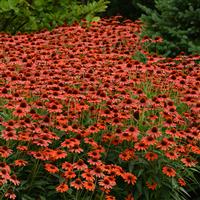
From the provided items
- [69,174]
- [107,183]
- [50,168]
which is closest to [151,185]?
[107,183]

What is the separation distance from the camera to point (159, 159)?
3965 millimetres

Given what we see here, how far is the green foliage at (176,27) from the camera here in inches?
267

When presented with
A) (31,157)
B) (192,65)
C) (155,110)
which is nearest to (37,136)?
(31,157)

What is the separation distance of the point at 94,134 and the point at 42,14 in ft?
14.8

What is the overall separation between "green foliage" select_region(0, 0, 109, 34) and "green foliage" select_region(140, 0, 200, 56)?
4.28 feet

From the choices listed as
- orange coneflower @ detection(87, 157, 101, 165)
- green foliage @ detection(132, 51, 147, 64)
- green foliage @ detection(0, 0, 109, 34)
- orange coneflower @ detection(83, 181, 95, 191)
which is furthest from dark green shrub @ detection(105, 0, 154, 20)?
orange coneflower @ detection(83, 181, 95, 191)

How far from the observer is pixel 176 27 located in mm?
6957

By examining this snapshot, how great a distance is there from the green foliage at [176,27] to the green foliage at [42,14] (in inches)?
51.3

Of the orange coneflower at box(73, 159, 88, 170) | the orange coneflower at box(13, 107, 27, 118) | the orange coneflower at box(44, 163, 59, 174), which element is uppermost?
the orange coneflower at box(13, 107, 27, 118)

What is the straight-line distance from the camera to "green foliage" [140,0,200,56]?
6.78 meters

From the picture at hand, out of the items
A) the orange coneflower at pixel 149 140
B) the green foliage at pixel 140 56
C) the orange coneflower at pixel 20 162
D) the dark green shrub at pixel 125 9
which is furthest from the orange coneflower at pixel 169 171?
the dark green shrub at pixel 125 9

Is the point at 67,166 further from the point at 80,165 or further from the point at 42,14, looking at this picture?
the point at 42,14

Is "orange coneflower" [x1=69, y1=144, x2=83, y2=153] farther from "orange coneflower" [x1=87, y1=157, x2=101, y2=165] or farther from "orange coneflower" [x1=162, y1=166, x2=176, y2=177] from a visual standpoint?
"orange coneflower" [x1=162, y1=166, x2=176, y2=177]

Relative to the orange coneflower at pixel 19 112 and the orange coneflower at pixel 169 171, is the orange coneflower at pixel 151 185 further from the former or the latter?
the orange coneflower at pixel 19 112
